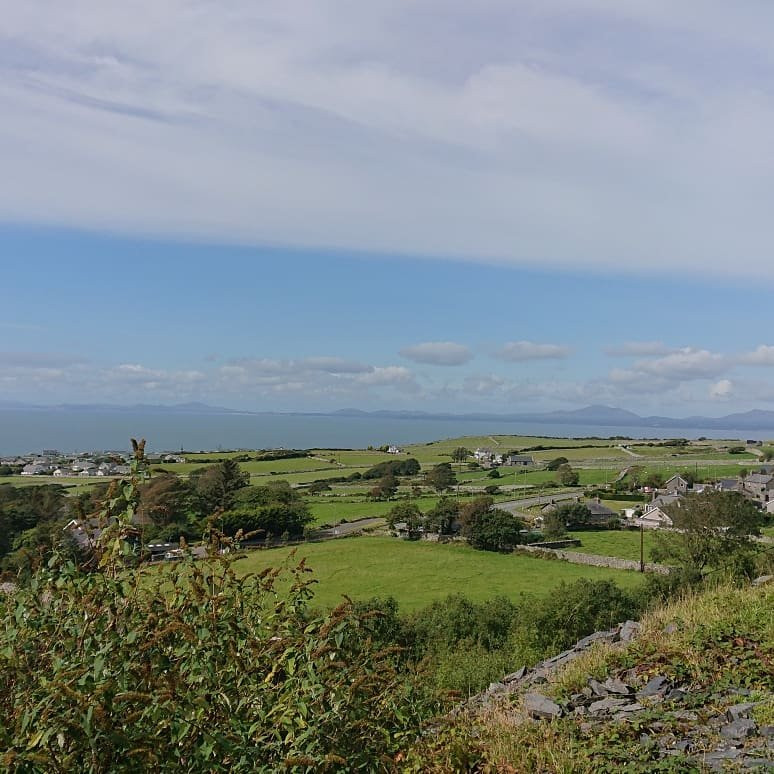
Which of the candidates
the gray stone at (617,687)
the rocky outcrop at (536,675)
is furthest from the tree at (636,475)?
the gray stone at (617,687)

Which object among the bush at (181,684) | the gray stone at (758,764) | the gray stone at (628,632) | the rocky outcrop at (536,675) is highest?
the bush at (181,684)

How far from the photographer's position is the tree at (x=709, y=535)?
114 ft

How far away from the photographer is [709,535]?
127 ft

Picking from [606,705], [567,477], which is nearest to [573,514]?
[567,477]

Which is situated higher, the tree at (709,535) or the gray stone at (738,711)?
the gray stone at (738,711)

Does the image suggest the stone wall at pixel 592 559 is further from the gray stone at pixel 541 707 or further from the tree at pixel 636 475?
the gray stone at pixel 541 707

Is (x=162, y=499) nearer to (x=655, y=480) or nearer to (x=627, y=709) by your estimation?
(x=627, y=709)

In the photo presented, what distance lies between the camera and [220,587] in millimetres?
3797

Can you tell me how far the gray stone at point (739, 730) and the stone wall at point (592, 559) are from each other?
145 ft

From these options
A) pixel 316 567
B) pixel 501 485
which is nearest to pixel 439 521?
pixel 316 567

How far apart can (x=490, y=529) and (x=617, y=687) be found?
2096 inches

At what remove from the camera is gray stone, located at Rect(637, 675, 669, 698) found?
6.74 meters

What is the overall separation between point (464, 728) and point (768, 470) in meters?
101

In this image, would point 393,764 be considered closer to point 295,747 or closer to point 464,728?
point 295,747
